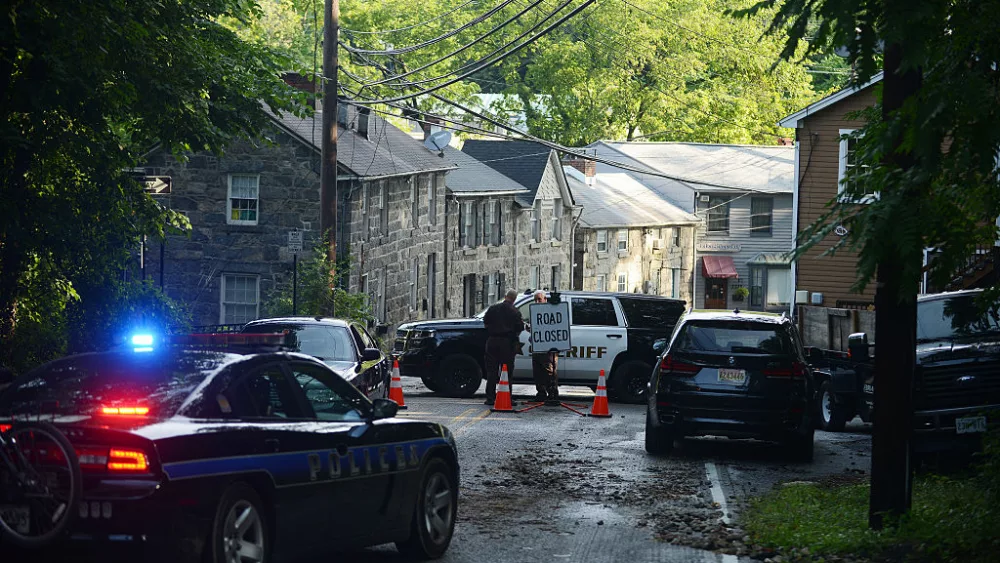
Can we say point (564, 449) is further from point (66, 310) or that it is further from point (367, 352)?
point (66, 310)

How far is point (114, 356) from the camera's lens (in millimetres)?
8258

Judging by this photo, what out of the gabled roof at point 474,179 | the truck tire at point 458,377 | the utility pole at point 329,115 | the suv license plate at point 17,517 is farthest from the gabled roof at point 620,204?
the suv license plate at point 17,517

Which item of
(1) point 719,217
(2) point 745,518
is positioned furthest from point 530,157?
(2) point 745,518

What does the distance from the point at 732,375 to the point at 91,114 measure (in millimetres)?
8754

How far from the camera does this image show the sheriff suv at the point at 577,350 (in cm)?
2538

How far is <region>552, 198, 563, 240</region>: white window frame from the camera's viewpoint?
57.0m

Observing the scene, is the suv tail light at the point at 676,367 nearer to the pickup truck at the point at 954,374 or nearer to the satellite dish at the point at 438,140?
the pickup truck at the point at 954,374

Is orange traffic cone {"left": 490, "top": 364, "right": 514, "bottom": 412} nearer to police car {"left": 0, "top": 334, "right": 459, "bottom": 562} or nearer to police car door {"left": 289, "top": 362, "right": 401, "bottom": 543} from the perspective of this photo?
police car {"left": 0, "top": 334, "right": 459, "bottom": 562}

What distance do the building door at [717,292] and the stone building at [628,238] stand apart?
94 centimetres

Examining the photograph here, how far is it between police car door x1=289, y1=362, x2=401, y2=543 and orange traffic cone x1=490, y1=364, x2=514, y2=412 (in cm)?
1264

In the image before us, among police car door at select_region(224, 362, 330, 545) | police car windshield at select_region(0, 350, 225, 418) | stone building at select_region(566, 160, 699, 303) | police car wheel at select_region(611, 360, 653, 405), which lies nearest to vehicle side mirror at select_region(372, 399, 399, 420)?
police car door at select_region(224, 362, 330, 545)

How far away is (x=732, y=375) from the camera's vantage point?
1631 cm

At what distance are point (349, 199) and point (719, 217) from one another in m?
32.1

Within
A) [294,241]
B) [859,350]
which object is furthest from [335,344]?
[294,241]
